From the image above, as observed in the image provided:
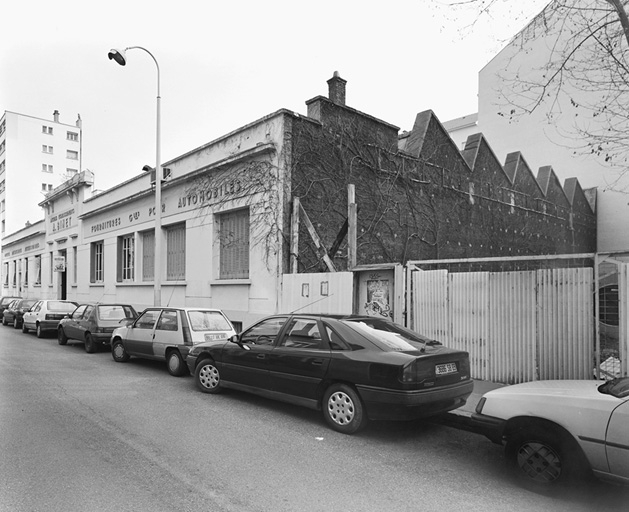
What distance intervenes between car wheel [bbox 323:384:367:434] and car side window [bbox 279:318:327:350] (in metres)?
0.63

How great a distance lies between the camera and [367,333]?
6.15 metres

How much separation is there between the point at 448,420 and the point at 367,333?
1604 mm

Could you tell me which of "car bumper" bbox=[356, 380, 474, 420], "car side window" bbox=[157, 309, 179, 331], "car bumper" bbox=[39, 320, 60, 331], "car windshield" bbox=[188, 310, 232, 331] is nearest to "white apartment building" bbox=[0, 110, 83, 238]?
"car bumper" bbox=[39, 320, 60, 331]

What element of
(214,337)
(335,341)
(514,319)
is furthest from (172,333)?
(514,319)

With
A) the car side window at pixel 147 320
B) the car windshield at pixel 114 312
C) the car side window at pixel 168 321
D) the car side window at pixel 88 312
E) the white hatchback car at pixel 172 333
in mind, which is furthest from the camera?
the car side window at pixel 88 312

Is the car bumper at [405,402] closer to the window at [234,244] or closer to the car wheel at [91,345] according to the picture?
the window at [234,244]

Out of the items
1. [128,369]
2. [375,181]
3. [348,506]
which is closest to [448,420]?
[348,506]

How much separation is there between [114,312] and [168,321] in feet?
14.7

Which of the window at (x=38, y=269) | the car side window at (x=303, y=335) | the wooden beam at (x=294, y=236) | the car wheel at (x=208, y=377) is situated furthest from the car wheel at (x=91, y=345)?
the window at (x=38, y=269)

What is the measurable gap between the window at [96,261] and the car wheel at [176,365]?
16604 mm

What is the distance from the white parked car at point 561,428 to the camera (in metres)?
3.78

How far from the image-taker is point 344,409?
5855 mm

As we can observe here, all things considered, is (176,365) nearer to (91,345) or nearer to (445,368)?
(91,345)

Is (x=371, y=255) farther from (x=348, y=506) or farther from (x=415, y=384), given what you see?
(x=348, y=506)
